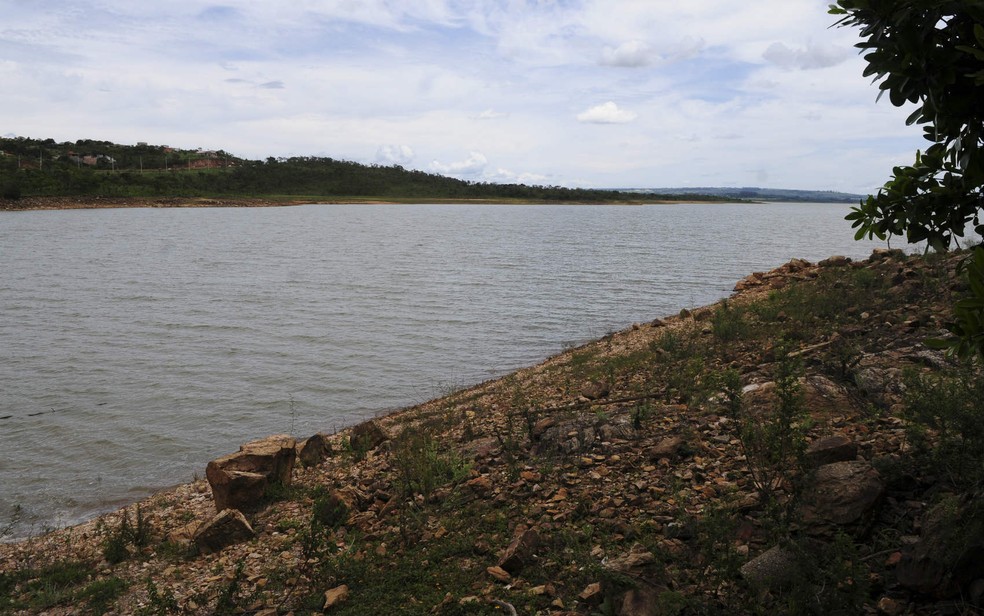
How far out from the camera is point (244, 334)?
18.6m

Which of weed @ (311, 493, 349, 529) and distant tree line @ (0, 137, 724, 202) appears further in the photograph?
distant tree line @ (0, 137, 724, 202)

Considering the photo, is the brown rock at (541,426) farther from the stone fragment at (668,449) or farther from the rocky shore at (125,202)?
the rocky shore at (125,202)

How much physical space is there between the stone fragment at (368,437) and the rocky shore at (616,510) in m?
0.03

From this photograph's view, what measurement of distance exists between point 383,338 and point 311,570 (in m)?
12.9

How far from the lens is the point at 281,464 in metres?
8.12

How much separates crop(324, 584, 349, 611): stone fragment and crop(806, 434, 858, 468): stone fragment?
3.61 m

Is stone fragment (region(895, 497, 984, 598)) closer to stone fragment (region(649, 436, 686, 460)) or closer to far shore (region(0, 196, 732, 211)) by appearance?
stone fragment (region(649, 436, 686, 460))

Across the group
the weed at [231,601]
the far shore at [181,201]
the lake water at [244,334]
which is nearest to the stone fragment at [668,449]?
the weed at [231,601]

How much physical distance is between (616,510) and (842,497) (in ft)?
5.60

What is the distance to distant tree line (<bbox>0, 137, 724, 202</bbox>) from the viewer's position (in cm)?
9706

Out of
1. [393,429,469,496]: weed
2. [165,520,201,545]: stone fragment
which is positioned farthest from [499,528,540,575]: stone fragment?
[165,520,201,545]: stone fragment

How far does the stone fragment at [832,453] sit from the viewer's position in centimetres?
508

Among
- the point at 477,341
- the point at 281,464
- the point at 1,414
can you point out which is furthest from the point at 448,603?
the point at 477,341

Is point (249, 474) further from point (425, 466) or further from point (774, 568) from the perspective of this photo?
point (774, 568)
